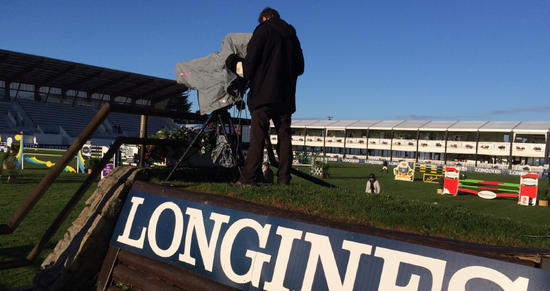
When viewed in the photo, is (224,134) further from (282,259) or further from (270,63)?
(282,259)

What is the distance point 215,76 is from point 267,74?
0.93 m

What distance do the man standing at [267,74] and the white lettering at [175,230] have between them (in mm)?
814

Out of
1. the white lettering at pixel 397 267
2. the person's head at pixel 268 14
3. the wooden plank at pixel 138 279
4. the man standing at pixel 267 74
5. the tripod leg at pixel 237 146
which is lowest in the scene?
the wooden plank at pixel 138 279

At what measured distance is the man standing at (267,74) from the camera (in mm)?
4129

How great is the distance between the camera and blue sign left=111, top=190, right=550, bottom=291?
7.07 ft

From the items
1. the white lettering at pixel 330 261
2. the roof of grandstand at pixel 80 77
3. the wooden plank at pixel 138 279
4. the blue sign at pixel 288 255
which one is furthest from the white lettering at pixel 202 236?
the roof of grandstand at pixel 80 77

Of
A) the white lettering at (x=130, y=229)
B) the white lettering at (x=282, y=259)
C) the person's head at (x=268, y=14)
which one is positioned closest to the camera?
the white lettering at (x=282, y=259)

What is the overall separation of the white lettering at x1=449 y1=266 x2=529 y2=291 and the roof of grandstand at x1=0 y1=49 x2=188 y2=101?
41.3m

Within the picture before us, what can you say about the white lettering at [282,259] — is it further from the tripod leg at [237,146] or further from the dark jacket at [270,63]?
the tripod leg at [237,146]

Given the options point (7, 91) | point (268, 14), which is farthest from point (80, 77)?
point (268, 14)

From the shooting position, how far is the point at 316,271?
8.66ft

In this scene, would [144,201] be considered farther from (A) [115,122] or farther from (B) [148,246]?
(A) [115,122]

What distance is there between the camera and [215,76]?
4824 mm

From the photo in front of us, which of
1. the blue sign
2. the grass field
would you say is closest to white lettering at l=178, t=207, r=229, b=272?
the blue sign
